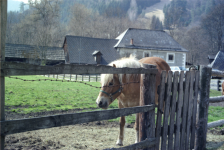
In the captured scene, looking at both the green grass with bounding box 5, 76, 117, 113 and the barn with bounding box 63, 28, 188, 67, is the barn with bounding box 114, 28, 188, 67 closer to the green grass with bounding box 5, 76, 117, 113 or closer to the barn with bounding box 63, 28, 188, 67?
the barn with bounding box 63, 28, 188, 67

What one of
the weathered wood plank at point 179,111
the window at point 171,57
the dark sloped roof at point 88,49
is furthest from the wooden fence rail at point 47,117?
the window at point 171,57

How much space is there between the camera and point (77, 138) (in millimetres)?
4582

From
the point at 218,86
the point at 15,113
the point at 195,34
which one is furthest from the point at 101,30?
the point at 15,113

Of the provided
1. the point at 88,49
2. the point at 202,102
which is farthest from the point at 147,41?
the point at 202,102

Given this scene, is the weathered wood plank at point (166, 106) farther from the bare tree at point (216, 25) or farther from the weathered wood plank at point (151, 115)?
the bare tree at point (216, 25)

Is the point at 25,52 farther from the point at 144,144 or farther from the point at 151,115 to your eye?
the point at 144,144

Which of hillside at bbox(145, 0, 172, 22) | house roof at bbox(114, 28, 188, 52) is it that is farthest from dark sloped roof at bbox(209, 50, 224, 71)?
hillside at bbox(145, 0, 172, 22)

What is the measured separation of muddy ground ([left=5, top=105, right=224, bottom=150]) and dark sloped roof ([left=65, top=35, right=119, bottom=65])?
29238 millimetres

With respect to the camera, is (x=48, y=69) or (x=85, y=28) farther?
(x=85, y=28)

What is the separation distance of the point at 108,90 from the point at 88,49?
3365 cm

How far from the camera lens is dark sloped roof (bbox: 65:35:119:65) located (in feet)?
114

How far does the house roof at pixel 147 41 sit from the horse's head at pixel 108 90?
1354 inches

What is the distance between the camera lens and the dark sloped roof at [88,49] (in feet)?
114

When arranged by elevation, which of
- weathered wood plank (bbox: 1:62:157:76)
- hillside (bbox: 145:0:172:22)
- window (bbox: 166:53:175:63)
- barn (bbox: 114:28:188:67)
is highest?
hillside (bbox: 145:0:172:22)
